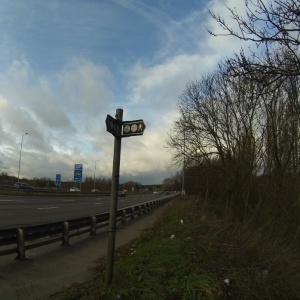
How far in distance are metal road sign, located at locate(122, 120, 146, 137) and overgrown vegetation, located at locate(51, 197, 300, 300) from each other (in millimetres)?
2447

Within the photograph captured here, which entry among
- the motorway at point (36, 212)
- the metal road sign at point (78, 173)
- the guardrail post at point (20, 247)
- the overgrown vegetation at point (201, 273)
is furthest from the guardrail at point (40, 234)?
the metal road sign at point (78, 173)

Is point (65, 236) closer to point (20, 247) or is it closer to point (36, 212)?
point (20, 247)

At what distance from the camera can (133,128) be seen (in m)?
6.12

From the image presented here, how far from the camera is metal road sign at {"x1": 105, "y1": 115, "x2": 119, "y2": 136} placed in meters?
5.78

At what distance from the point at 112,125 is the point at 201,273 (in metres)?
3.18

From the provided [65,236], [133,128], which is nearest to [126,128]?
[133,128]

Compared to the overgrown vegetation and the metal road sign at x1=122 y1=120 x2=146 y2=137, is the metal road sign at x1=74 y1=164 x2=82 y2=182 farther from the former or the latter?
the metal road sign at x1=122 y1=120 x2=146 y2=137

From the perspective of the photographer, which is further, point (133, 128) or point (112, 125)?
point (133, 128)

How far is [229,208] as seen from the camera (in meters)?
30.0

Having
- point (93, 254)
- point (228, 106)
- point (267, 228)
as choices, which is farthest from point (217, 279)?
point (228, 106)

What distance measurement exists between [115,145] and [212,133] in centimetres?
2378

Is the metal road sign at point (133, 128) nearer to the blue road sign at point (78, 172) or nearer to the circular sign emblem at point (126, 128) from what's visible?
the circular sign emblem at point (126, 128)

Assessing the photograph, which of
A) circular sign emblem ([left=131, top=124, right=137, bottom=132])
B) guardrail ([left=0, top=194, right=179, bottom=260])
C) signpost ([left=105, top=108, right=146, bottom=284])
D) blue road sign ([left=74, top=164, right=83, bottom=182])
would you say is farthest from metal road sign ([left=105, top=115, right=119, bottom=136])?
blue road sign ([left=74, top=164, right=83, bottom=182])

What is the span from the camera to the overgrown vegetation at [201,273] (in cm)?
601
